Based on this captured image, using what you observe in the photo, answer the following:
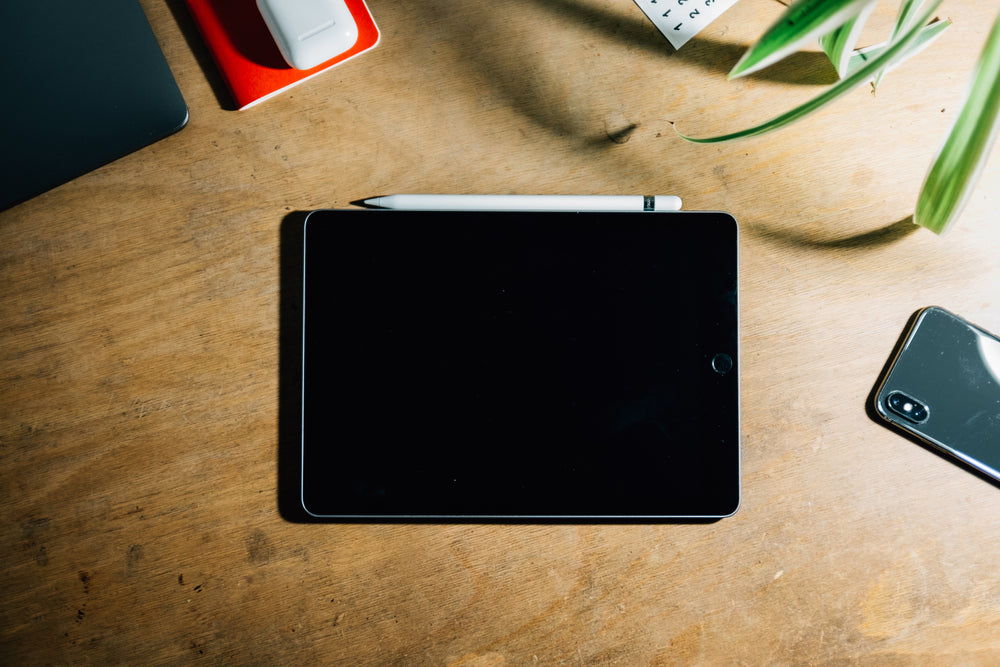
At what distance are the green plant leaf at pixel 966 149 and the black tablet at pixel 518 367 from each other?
15 centimetres

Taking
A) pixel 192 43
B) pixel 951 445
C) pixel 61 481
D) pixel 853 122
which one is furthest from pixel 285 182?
pixel 951 445

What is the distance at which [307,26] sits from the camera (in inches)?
21.6

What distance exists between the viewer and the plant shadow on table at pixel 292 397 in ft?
1.94

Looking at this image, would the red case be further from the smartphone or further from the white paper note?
the smartphone

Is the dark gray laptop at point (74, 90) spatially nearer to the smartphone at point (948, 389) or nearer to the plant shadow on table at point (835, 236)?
the plant shadow on table at point (835, 236)

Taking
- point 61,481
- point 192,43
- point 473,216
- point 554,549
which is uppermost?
point 192,43

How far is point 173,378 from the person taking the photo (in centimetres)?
60

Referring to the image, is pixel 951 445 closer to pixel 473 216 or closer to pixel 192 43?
pixel 473 216

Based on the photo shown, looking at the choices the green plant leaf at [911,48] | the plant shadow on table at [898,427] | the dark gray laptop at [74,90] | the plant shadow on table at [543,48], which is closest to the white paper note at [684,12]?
the plant shadow on table at [543,48]

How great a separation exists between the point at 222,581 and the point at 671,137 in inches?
23.2

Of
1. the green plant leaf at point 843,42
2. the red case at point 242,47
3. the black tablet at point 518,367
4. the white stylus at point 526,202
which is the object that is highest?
the red case at point 242,47

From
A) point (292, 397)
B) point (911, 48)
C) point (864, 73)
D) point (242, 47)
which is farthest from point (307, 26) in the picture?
point (911, 48)

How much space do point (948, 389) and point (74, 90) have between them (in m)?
0.83

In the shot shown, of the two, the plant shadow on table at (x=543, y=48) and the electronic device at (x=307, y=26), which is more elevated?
the electronic device at (x=307, y=26)
